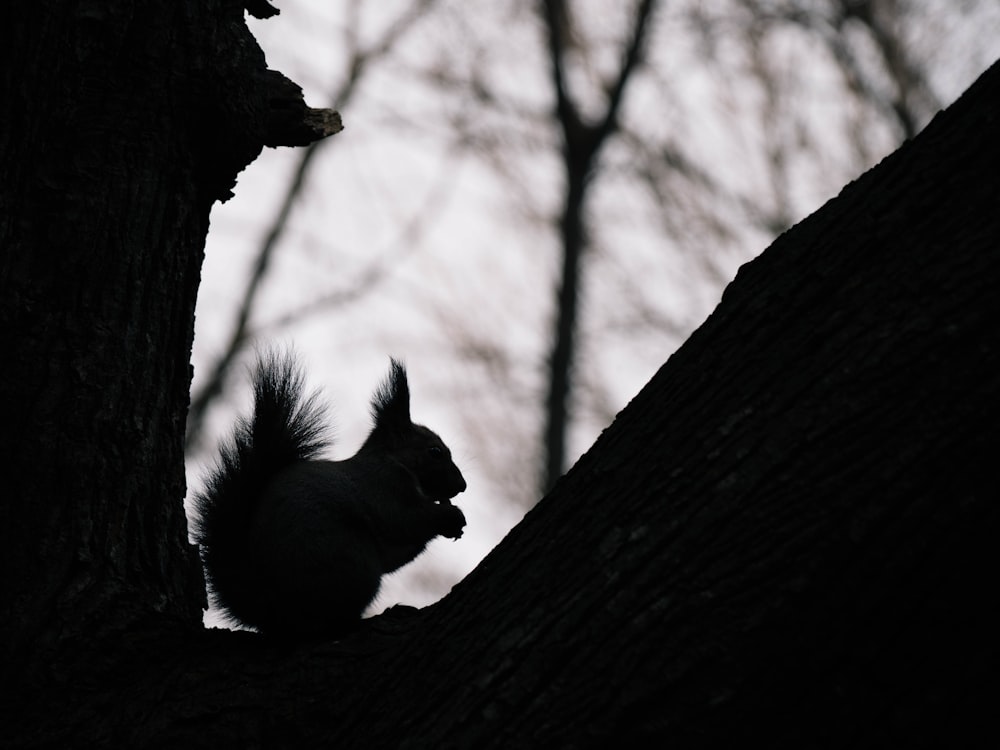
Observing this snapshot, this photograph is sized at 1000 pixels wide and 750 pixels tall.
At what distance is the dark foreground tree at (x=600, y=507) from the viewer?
4.69ft

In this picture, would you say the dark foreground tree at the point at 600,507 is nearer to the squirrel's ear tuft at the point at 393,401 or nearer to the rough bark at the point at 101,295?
the rough bark at the point at 101,295

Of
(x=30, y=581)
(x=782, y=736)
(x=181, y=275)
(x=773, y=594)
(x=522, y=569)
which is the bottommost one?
(x=782, y=736)

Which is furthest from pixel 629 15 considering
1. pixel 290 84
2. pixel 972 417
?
pixel 972 417

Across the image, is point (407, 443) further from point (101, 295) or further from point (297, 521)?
point (101, 295)

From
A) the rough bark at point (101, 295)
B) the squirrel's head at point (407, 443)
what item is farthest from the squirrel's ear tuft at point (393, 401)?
the rough bark at point (101, 295)

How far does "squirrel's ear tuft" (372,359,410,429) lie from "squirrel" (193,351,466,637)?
0.83 feet

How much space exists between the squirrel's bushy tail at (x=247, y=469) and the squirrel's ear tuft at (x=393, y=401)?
0.51 m

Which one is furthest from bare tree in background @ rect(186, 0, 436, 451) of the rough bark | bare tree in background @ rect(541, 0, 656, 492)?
the rough bark

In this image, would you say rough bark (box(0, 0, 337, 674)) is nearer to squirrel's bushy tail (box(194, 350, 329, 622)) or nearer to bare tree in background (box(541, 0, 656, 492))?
squirrel's bushy tail (box(194, 350, 329, 622))

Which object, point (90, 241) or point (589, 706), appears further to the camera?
point (90, 241)

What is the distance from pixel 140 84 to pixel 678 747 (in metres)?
1.73

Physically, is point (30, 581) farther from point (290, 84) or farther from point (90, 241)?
point (290, 84)

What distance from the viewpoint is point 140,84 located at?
2.35m

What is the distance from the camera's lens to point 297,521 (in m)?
2.33
